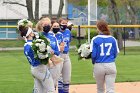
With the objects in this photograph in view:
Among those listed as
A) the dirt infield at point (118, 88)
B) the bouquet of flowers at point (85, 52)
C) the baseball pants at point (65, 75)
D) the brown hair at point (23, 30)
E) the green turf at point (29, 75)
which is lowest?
the dirt infield at point (118, 88)

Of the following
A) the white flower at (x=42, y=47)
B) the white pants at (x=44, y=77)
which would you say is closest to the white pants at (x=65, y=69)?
the white pants at (x=44, y=77)

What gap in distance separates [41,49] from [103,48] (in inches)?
55.5

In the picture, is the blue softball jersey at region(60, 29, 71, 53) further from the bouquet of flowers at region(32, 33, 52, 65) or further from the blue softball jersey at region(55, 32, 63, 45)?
the bouquet of flowers at region(32, 33, 52, 65)

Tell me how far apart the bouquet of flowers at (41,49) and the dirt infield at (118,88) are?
4044 mm

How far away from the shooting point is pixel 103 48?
959 cm

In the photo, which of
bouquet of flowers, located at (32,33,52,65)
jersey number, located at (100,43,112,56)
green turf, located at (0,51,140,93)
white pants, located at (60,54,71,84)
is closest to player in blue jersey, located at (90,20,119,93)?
jersey number, located at (100,43,112,56)

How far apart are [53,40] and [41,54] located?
1281mm

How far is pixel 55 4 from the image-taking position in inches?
2287

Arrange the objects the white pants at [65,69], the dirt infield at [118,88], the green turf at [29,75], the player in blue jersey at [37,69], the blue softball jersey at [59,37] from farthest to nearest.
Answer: the green turf at [29,75] → the dirt infield at [118,88] → the white pants at [65,69] → the blue softball jersey at [59,37] → the player in blue jersey at [37,69]

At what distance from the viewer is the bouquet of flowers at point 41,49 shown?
29.1 ft

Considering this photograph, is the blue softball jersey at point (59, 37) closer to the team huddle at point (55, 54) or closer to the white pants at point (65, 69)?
the team huddle at point (55, 54)

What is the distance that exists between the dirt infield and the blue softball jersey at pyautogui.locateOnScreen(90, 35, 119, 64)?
11.2 ft

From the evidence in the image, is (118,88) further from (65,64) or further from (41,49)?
(41,49)

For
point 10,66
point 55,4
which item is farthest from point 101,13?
point 10,66
